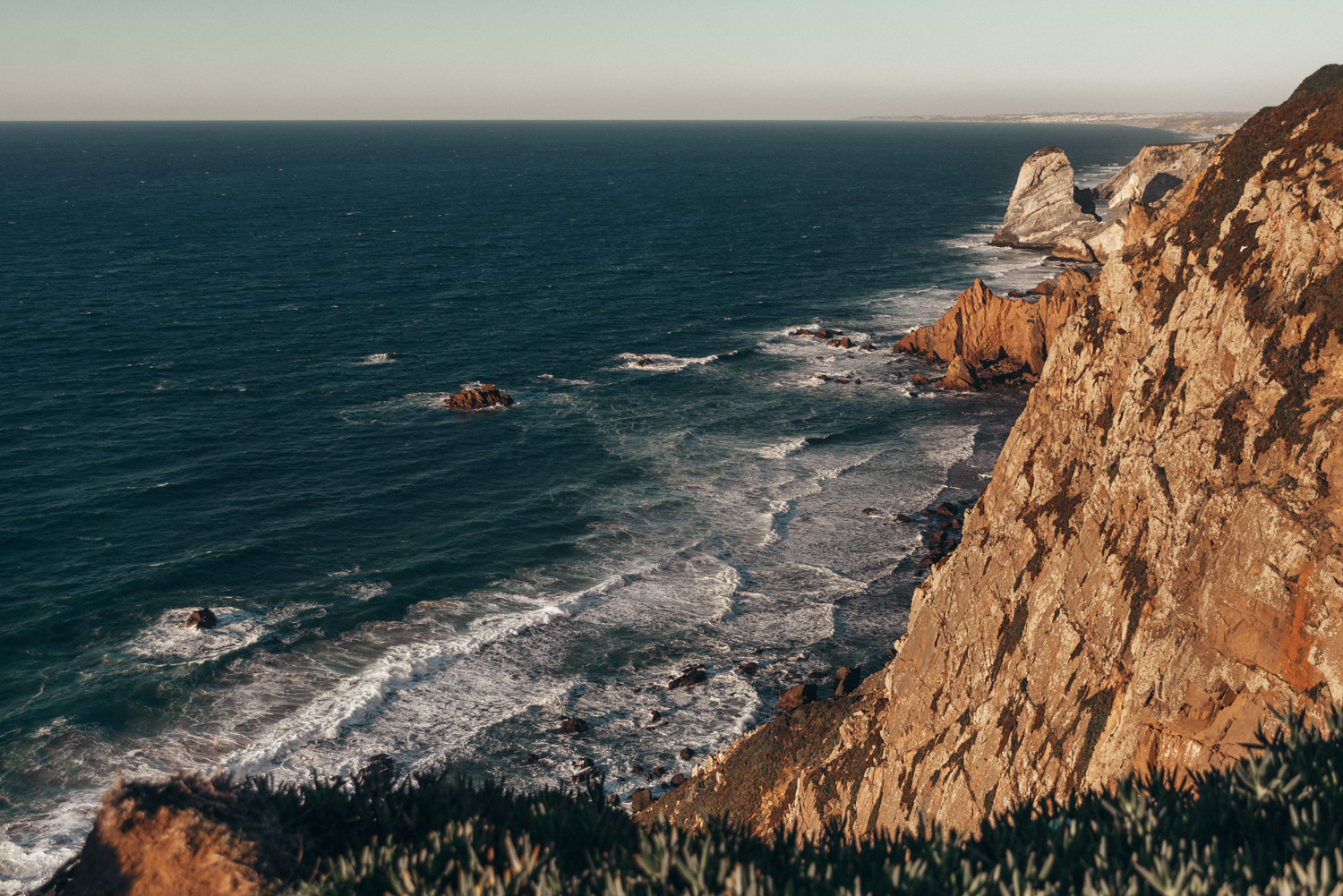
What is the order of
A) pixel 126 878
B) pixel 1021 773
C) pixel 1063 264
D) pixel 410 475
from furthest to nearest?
pixel 1063 264 < pixel 410 475 < pixel 1021 773 < pixel 126 878

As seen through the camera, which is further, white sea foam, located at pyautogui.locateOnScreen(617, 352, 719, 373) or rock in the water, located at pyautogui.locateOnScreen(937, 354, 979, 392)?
white sea foam, located at pyautogui.locateOnScreen(617, 352, 719, 373)

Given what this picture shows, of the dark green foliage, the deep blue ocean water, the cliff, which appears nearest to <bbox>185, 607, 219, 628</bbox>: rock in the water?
the deep blue ocean water

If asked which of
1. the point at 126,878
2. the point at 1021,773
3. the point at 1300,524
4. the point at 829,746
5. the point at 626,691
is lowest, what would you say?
the point at 626,691

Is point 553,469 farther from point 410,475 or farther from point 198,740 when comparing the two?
point 198,740

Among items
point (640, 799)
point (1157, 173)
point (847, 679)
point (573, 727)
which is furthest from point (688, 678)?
point (1157, 173)

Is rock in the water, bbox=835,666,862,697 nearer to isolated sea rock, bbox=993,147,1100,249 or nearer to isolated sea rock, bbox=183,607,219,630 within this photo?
isolated sea rock, bbox=183,607,219,630

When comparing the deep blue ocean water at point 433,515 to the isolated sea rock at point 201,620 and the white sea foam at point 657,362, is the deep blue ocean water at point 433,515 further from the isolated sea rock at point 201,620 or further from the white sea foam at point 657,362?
the isolated sea rock at point 201,620

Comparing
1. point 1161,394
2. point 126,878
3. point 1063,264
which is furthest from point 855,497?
point 1063,264

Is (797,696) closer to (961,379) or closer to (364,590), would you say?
(364,590)
